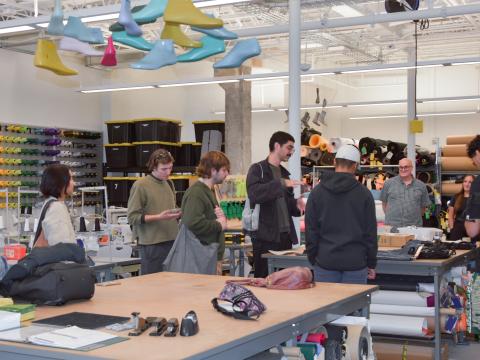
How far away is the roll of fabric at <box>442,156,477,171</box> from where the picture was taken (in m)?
11.6

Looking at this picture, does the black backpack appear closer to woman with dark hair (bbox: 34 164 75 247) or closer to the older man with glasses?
woman with dark hair (bbox: 34 164 75 247)

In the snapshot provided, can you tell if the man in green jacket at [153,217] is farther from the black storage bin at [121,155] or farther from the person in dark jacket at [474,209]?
the black storage bin at [121,155]

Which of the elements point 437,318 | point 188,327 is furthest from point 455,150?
point 188,327

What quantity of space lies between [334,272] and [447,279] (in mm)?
1922

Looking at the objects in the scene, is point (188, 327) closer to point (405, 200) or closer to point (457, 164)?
point (405, 200)

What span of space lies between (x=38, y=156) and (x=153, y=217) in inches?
356

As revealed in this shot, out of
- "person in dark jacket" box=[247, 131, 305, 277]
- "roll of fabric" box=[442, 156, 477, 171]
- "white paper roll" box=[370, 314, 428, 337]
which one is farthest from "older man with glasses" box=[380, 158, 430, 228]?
"roll of fabric" box=[442, 156, 477, 171]

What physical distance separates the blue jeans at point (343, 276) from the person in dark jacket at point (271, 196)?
0.89 metres

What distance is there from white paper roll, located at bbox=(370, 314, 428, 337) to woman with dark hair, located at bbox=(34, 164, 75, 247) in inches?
100

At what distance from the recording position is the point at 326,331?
3609 millimetres

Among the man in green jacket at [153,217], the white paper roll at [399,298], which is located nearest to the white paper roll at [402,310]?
the white paper roll at [399,298]

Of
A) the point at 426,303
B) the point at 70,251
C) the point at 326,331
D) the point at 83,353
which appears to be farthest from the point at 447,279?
the point at 83,353

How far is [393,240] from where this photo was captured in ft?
19.6

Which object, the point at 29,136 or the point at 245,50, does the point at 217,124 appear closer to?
the point at 29,136
